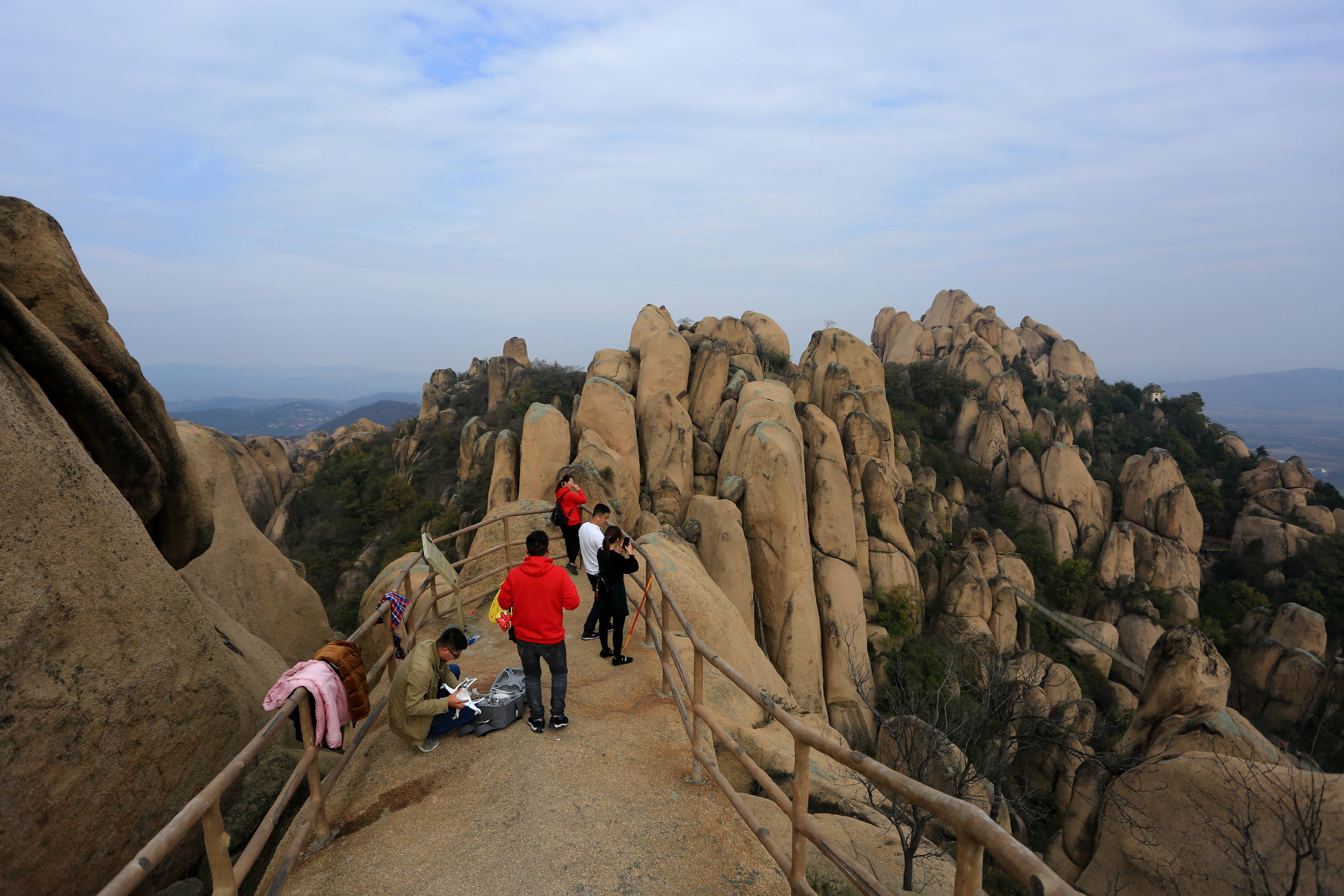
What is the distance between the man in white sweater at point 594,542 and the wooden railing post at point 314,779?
3409 millimetres

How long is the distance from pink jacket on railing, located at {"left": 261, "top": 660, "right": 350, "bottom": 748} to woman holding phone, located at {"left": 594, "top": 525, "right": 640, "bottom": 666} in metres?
3.02

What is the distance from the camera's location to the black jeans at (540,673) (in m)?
5.48

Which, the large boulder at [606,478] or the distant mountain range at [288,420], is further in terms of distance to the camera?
the distant mountain range at [288,420]

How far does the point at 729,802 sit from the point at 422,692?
2673 mm

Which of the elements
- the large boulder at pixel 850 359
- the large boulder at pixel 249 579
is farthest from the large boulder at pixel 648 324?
the large boulder at pixel 249 579

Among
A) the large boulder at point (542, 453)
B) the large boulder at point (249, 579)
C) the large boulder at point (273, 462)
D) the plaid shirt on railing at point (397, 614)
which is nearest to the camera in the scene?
the plaid shirt on railing at point (397, 614)

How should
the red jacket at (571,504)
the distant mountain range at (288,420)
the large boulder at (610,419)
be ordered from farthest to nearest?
the distant mountain range at (288,420), the large boulder at (610,419), the red jacket at (571,504)

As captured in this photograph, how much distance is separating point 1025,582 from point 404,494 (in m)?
27.4

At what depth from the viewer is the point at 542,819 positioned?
4.32m

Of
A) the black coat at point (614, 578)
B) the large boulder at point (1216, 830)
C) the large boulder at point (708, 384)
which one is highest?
the large boulder at point (708, 384)

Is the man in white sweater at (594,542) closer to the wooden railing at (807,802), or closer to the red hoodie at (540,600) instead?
the wooden railing at (807,802)

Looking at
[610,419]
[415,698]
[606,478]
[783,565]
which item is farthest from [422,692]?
[610,419]

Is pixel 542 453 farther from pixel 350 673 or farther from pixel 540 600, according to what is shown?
pixel 350 673

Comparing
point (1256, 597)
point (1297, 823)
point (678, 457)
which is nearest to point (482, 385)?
point (678, 457)
